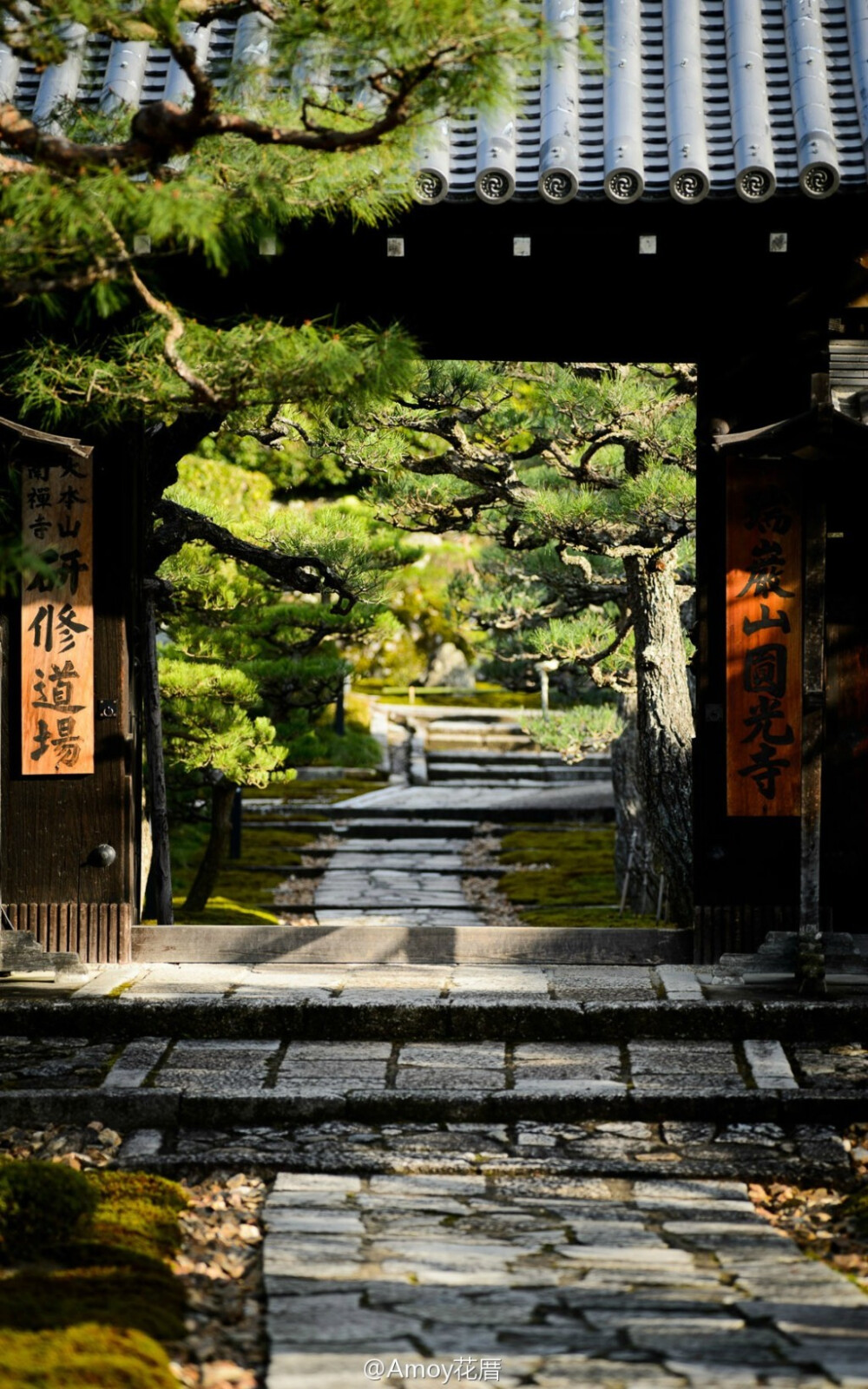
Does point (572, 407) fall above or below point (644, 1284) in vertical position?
above

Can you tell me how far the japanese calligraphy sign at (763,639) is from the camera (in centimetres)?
846

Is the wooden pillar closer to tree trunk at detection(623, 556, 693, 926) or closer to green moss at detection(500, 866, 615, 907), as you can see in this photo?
tree trunk at detection(623, 556, 693, 926)

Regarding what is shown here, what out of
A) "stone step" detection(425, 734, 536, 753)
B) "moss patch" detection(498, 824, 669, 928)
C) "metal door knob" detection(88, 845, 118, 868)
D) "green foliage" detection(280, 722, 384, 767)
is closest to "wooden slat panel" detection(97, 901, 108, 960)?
"metal door knob" detection(88, 845, 118, 868)

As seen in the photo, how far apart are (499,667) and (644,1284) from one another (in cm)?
2405

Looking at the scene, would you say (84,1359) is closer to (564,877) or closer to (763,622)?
(763,622)

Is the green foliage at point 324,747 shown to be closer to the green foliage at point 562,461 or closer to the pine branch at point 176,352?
the green foliage at point 562,461

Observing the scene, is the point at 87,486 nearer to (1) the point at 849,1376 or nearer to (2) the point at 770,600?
(2) the point at 770,600

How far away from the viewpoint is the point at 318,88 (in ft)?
26.8

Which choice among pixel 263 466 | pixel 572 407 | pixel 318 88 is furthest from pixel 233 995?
pixel 263 466

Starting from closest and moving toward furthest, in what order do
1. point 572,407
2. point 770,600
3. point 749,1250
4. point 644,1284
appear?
point 644,1284, point 749,1250, point 770,600, point 572,407
